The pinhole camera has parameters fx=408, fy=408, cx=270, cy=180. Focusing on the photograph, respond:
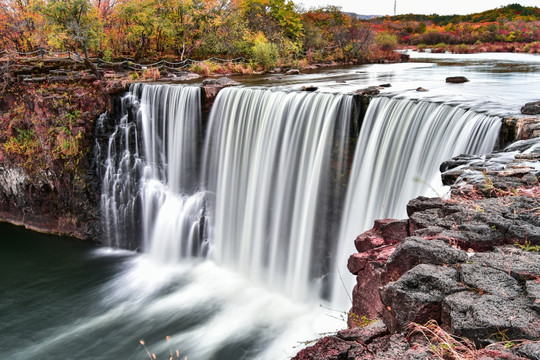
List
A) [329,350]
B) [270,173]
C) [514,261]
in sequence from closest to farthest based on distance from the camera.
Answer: [329,350] < [514,261] < [270,173]

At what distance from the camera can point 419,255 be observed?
14.2 ft

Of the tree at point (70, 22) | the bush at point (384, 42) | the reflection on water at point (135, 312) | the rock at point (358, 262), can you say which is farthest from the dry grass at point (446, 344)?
the bush at point (384, 42)

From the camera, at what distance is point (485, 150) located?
362 inches

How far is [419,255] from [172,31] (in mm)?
24085

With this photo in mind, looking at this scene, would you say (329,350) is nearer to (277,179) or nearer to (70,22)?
(277,179)

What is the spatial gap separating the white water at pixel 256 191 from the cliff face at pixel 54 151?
1.00 m

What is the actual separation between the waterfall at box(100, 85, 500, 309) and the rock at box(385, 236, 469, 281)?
183 inches

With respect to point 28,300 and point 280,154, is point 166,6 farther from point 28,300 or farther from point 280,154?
point 28,300

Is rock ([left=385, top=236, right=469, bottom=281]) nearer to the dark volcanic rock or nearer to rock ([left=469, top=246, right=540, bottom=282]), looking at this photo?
rock ([left=469, top=246, right=540, bottom=282])

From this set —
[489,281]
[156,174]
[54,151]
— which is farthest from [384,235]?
[54,151]

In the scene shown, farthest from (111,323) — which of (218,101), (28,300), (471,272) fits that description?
(471,272)

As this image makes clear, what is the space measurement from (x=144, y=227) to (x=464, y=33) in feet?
151

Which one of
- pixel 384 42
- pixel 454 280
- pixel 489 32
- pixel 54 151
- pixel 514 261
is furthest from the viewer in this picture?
pixel 489 32

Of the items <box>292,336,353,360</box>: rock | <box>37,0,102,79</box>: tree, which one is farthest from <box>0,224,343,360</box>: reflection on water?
<box>37,0,102,79</box>: tree
